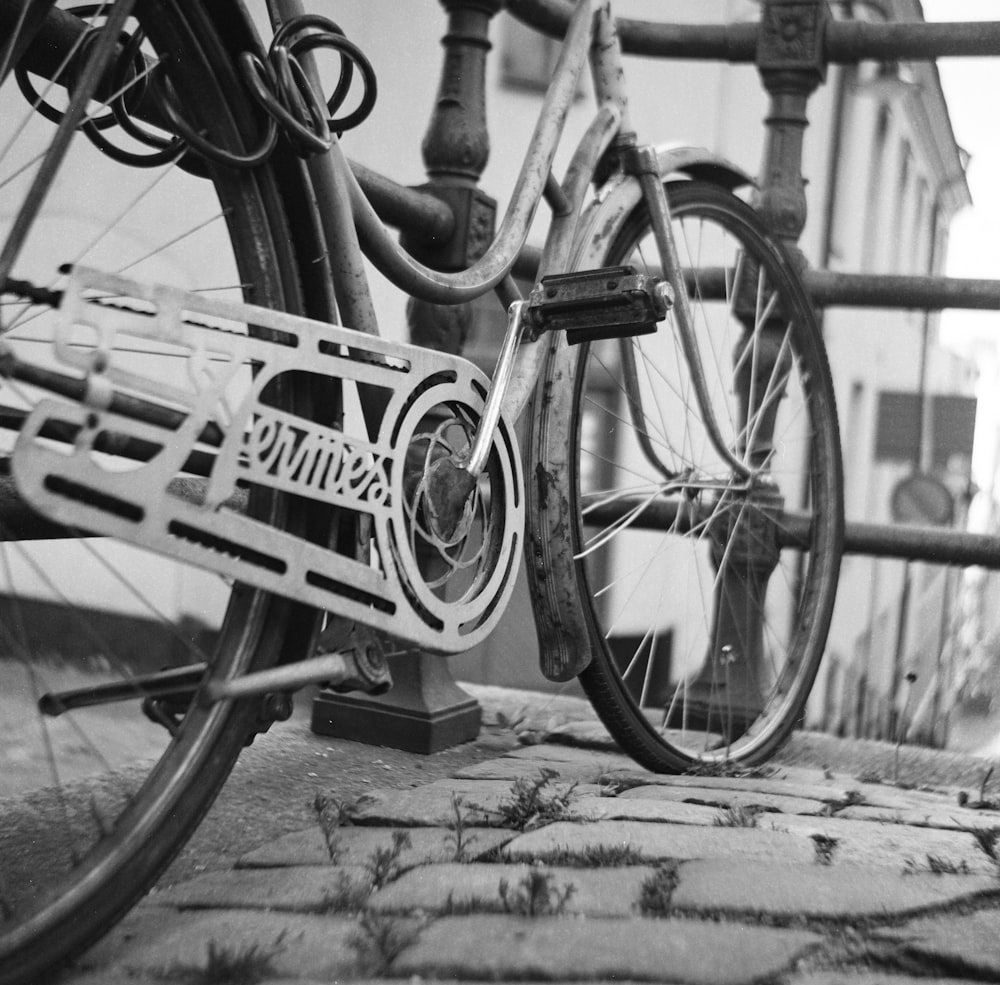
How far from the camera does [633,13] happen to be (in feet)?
21.7

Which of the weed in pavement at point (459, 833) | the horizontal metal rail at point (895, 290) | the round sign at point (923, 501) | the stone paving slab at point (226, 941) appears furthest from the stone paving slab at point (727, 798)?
the round sign at point (923, 501)

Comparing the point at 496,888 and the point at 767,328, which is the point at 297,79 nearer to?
the point at 496,888

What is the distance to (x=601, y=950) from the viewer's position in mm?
1064

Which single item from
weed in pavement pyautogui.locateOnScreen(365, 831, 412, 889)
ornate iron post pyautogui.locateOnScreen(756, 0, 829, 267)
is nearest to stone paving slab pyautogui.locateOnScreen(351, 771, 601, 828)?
weed in pavement pyautogui.locateOnScreen(365, 831, 412, 889)

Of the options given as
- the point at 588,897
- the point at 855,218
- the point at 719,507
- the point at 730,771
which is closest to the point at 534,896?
the point at 588,897

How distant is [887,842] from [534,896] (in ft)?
1.53

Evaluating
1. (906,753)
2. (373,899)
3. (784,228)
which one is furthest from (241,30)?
(906,753)

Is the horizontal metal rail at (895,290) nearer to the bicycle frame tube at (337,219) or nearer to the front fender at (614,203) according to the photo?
the front fender at (614,203)

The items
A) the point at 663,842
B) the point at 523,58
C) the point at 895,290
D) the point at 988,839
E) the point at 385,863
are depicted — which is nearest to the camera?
the point at 385,863

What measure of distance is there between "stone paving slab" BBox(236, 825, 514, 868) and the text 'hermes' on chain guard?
0.21 meters

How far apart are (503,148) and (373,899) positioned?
178 inches

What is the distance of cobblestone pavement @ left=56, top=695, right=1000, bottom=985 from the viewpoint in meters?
1.05

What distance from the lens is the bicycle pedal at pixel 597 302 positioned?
155cm

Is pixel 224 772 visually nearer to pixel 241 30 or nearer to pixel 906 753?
pixel 241 30
